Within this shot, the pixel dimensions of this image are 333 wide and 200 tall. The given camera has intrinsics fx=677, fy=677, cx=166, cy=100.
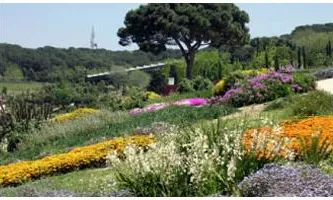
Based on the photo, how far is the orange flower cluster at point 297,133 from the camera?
7453 millimetres

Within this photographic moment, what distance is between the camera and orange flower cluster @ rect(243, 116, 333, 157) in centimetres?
745

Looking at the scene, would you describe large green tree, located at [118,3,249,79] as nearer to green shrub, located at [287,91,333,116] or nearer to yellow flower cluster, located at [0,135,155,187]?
green shrub, located at [287,91,333,116]

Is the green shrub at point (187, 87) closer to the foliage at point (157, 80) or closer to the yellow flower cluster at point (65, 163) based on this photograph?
the yellow flower cluster at point (65, 163)

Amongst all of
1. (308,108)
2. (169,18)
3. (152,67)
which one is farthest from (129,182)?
(152,67)

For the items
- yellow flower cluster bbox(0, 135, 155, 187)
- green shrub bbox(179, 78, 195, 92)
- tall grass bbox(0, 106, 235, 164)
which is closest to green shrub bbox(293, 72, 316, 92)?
tall grass bbox(0, 106, 235, 164)

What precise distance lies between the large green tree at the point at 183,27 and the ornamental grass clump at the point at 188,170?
34.9 m

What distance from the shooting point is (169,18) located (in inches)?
1663

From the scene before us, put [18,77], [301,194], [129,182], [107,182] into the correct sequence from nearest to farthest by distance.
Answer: [301,194]
[129,182]
[107,182]
[18,77]

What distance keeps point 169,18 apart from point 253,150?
35575mm

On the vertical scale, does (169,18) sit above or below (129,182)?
above

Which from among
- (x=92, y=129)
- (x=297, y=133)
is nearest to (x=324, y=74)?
(x=92, y=129)

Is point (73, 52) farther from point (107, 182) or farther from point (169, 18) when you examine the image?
point (107, 182)

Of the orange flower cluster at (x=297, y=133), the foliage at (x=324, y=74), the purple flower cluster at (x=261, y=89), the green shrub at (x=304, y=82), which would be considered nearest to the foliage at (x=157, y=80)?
the foliage at (x=324, y=74)

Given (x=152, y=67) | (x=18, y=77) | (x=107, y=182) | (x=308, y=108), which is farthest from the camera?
(x=152, y=67)
